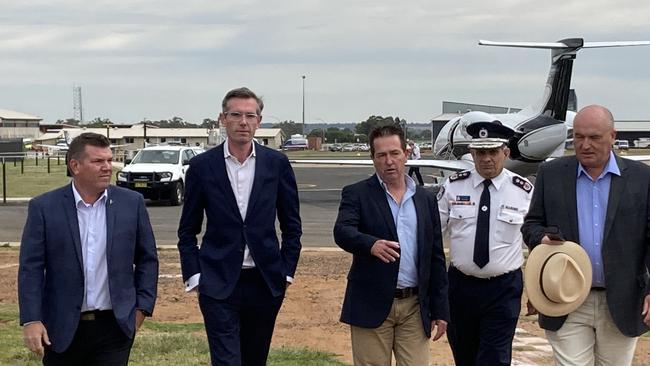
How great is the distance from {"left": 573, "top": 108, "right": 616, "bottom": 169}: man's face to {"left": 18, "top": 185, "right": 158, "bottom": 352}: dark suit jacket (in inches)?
99.4

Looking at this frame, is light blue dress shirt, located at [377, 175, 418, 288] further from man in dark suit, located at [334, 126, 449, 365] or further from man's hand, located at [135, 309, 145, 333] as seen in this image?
man's hand, located at [135, 309, 145, 333]

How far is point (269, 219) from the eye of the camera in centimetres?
522

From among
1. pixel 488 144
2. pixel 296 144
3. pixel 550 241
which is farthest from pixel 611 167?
pixel 296 144

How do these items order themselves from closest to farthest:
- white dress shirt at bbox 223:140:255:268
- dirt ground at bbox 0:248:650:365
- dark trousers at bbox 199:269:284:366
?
dark trousers at bbox 199:269:284:366, white dress shirt at bbox 223:140:255:268, dirt ground at bbox 0:248:650:365

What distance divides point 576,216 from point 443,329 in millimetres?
1012

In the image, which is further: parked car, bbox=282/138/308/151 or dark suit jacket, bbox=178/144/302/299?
parked car, bbox=282/138/308/151

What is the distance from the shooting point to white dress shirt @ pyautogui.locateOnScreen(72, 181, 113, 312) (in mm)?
4574

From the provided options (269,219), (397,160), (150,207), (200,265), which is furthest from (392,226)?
(150,207)

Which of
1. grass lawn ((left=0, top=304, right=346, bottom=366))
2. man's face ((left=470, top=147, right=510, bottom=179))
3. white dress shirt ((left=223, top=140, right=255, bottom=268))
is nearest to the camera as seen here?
white dress shirt ((left=223, top=140, right=255, bottom=268))

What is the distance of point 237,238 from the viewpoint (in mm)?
5141

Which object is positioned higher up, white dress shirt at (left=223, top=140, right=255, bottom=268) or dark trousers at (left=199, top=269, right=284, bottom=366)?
white dress shirt at (left=223, top=140, right=255, bottom=268)

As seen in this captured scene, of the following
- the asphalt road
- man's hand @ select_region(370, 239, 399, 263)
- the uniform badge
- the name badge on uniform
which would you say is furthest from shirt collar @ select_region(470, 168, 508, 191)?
the asphalt road

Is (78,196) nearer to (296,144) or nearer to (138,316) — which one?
(138,316)

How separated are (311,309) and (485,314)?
442 centimetres
